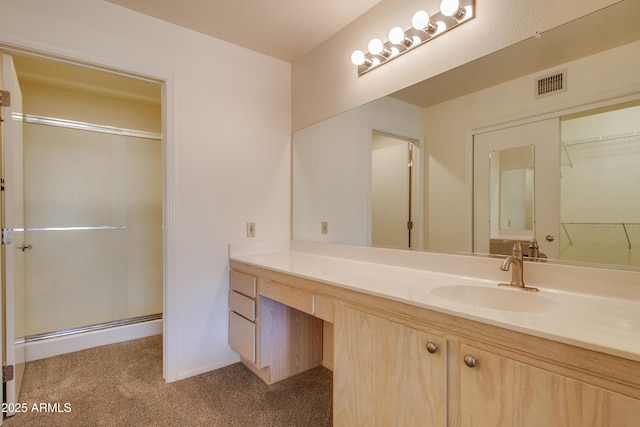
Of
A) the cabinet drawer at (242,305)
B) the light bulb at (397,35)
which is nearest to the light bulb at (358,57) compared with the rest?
the light bulb at (397,35)

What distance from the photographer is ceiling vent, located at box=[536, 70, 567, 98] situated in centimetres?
119

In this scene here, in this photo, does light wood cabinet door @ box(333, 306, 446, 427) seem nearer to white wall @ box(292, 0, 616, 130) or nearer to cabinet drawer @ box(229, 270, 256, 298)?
cabinet drawer @ box(229, 270, 256, 298)

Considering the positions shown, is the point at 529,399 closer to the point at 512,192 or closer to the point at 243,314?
the point at 512,192

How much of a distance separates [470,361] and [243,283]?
147cm

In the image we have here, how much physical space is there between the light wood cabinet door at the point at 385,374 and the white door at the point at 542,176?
638mm

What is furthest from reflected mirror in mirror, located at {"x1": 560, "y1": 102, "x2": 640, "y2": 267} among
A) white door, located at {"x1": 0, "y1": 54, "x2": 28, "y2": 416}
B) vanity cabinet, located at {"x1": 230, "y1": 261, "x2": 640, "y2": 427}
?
white door, located at {"x1": 0, "y1": 54, "x2": 28, "y2": 416}

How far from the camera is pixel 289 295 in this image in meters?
1.62

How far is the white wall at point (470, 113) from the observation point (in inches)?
42.3

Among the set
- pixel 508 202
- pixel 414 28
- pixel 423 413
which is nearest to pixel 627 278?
pixel 508 202

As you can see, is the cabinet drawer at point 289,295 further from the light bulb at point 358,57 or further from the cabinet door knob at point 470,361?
the light bulb at point 358,57

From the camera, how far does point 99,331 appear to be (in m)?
→ 2.57

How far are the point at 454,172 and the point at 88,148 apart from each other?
3.02m

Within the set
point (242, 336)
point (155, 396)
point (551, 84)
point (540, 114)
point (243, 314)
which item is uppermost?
point (551, 84)

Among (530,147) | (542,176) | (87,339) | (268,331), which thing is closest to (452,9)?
(530,147)
